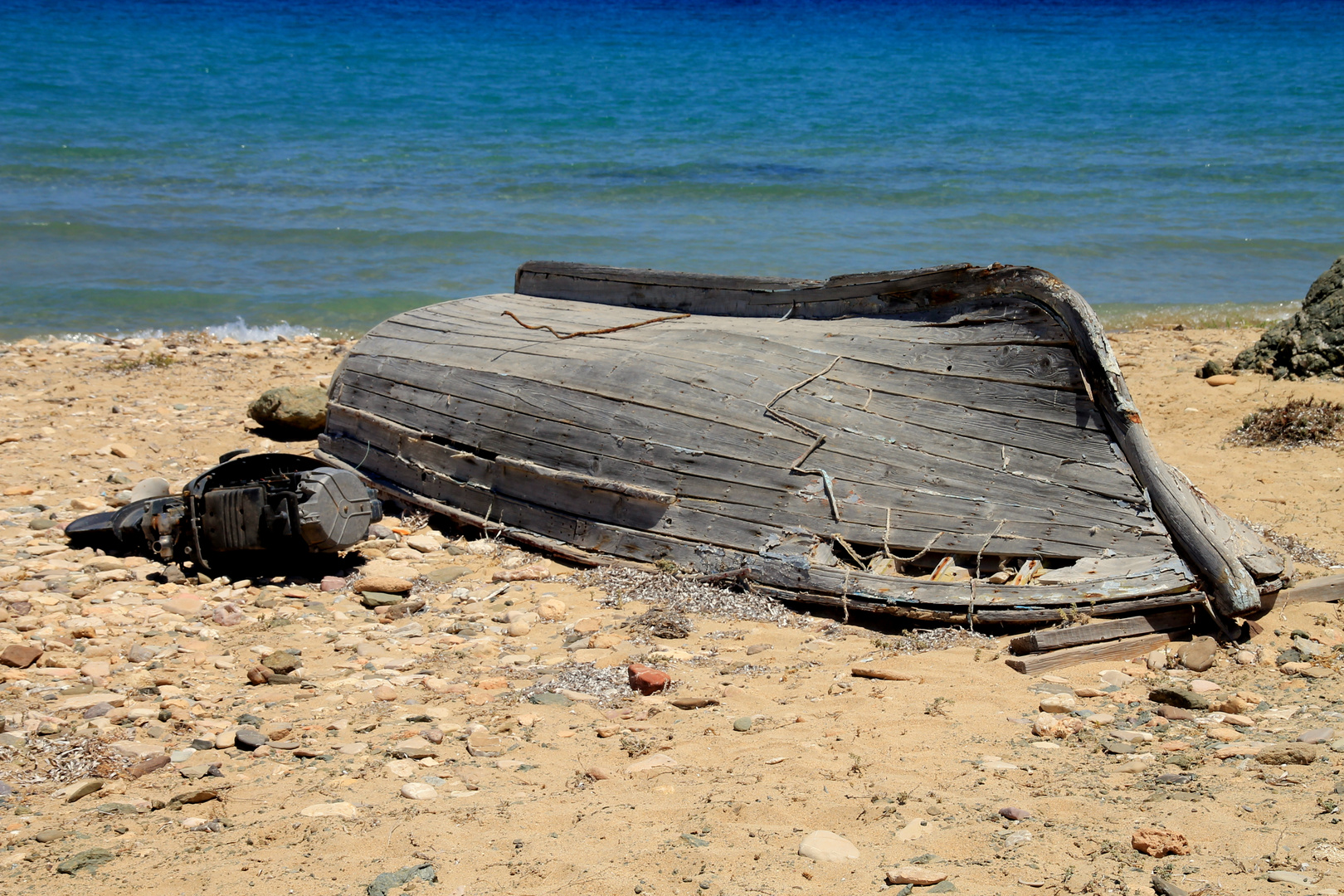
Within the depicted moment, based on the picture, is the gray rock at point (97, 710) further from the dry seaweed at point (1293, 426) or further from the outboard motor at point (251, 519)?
the dry seaweed at point (1293, 426)

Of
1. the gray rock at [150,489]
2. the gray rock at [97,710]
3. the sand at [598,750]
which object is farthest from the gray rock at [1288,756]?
the gray rock at [150,489]

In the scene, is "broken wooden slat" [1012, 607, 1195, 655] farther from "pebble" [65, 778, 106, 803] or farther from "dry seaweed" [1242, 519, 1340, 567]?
"pebble" [65, 778, 106, 803]

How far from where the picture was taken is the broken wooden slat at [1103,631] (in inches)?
165

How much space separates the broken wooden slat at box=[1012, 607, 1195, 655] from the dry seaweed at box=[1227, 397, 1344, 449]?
3.31 metres

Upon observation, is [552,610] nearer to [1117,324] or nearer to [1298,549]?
[1298,549]

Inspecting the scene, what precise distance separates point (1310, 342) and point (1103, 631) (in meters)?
5.36

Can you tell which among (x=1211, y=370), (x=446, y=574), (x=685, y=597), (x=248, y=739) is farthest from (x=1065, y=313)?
(x=1211, y=370)

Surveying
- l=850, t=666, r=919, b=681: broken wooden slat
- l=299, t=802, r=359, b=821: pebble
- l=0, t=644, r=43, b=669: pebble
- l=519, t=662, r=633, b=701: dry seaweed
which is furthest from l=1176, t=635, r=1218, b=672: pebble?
l=0, t=644, r=43, b=669: pebble

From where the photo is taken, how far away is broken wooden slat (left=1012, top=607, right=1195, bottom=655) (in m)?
4.19

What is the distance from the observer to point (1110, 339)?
1045cm

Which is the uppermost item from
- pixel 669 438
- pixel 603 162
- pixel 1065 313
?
pixel 603 162

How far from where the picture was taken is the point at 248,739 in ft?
12.5

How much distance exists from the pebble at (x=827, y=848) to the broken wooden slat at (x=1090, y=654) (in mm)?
1416

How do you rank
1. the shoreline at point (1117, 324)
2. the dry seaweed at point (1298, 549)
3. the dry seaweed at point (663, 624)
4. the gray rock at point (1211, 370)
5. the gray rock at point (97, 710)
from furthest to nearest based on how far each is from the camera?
1. the shoreline at point (1117, 324)
2. the gray rock at point (1211, 370)
3. the dry seaweed at point (1298, 549)
4. the dry seaweed at point (663, 624)
5. the gray rock at point (97, 710)
